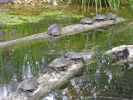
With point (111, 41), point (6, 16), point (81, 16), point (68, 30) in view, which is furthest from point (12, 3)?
point (111, 41)

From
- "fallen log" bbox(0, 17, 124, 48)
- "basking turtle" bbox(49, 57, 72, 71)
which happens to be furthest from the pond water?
"basking turtle" bbox(49, 57, 72, 71)

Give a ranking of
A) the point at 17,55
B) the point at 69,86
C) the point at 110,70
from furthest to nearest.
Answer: the point at 17,55 → the point at 110,70 → the point at 69,86

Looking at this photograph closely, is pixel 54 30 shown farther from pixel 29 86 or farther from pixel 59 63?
pixel 29 86

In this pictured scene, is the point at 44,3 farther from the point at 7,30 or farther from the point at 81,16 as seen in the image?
the point at 7,30

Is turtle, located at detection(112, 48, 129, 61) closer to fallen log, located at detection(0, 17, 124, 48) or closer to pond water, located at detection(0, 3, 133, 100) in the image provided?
pond water, located at detection(0, 3, 133, 100)

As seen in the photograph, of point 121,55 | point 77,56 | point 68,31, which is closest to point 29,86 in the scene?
point 77,56

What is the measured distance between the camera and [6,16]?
8.20 meters

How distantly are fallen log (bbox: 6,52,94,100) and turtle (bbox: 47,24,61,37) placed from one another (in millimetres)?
1537

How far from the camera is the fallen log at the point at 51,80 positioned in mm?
4387

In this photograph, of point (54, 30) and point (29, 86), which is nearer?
point (29, 86)

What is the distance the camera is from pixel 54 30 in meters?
6.86

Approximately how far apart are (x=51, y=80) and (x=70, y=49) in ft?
5.34

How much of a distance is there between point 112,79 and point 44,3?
4469 millimetres

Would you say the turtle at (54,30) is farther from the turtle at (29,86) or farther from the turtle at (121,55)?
the turtle at (29,86)
